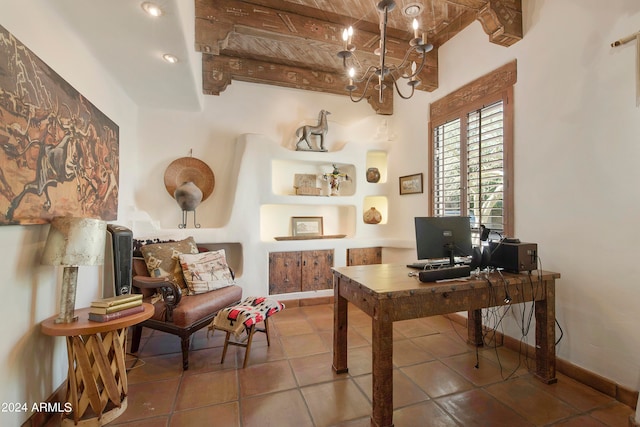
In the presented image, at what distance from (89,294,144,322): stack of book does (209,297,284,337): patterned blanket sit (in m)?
0.67

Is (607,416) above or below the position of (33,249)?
below

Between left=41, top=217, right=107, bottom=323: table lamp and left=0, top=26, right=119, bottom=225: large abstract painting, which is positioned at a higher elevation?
left=0, top=26, right=119, bottom=225: large abstract painting

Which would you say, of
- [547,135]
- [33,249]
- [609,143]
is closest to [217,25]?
[33,249]

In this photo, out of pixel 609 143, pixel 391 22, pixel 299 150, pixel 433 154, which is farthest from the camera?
pixel 299 150

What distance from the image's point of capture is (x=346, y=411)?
5.90 feet

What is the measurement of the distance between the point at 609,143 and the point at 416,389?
217cm

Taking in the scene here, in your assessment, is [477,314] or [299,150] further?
[299,150]

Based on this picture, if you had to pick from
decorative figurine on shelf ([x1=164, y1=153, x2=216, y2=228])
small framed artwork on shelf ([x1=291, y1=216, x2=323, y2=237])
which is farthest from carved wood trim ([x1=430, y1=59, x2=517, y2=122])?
decorative figurine on shelf ([x1=164, y1=153, x2=216, y2=228])

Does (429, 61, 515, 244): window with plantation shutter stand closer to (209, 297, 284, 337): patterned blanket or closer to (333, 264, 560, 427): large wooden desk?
(333, 264, 560, 427): large wooden desk

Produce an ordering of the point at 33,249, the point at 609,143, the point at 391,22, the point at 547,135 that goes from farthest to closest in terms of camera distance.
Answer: the point at 391,22, the point at 547,135, the point at 609,143, the point at 33,249

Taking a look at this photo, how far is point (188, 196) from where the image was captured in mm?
3455

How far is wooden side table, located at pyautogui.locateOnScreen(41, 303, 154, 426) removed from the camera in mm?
1600

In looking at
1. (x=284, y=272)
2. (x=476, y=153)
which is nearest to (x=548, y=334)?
(x=476, y=153)

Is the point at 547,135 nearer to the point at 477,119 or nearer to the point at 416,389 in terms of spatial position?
the point at 477,119
